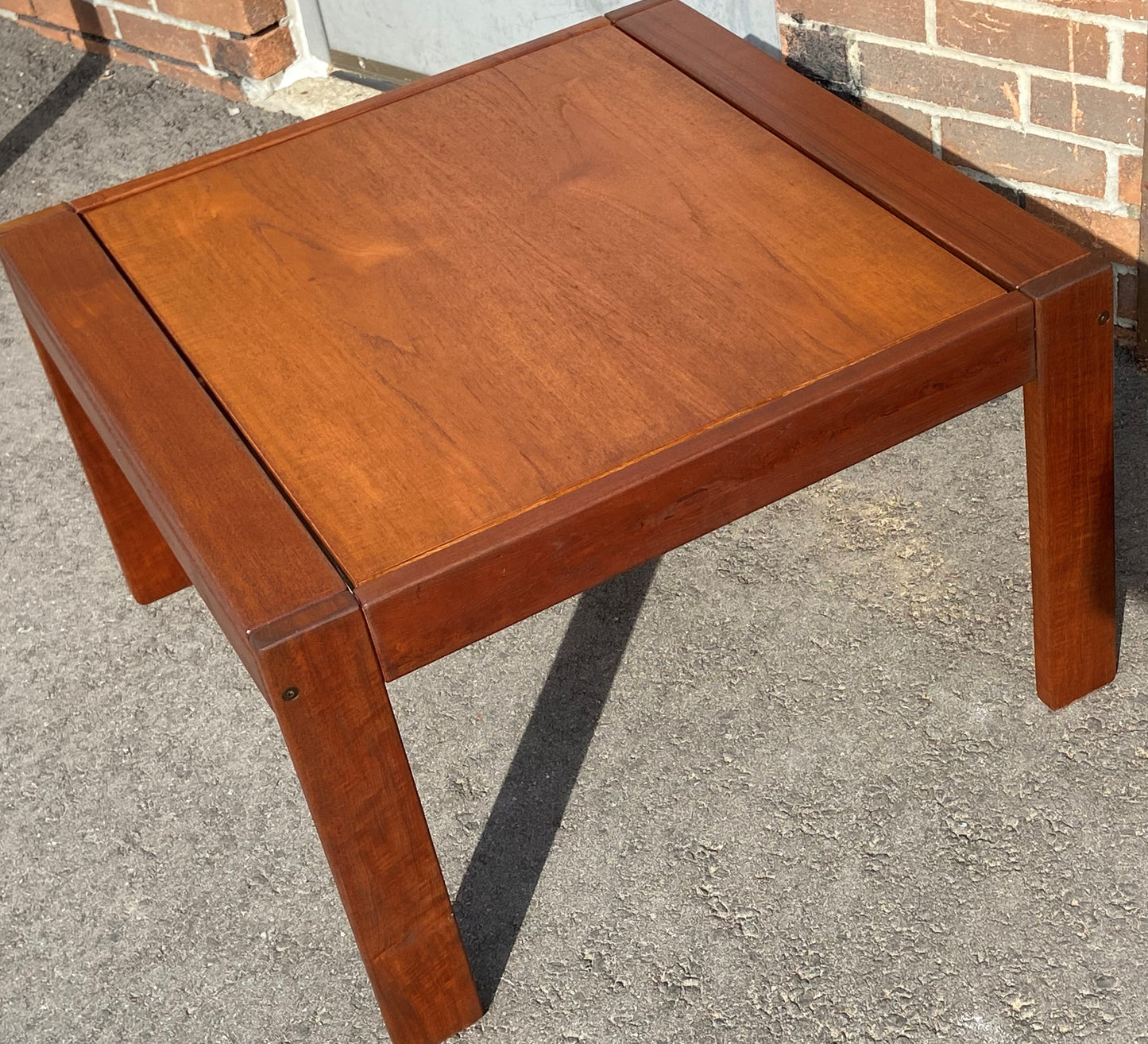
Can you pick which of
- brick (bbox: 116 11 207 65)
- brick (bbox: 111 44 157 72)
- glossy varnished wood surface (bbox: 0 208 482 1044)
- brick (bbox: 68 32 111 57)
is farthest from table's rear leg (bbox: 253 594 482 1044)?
brick (bbox: 68 32 111 57)

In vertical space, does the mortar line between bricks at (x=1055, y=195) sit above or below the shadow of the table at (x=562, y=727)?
above

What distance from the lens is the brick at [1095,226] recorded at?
1.76 meters

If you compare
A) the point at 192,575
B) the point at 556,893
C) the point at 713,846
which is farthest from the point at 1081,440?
the point at 192,575

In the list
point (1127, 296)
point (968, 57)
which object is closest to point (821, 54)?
point (968, 57)

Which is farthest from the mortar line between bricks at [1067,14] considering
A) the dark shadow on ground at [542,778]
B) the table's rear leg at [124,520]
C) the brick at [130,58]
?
the brick at [130,58]

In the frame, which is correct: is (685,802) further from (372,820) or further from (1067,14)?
(1067,14)

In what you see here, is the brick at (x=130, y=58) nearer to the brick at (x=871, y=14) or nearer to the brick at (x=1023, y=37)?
the brick at (x=871, y=14)

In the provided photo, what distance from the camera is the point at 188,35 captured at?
2.74m

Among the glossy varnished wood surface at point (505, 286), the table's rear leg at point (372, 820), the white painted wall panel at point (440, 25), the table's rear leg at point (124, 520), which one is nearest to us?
the table's rear leg at point (372, 820)

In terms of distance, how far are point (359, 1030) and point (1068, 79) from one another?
123 centimetres

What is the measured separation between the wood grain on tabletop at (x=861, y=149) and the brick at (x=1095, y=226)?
0.40 m

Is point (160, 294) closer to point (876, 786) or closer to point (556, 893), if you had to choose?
point (556, 893)

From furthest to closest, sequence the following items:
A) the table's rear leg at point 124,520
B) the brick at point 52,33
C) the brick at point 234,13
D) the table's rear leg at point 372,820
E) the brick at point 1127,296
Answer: the brick at point 52,33, the brick at point 234,13, the brick at point 1127,296, the table's rear leg at point 124,520, the table's rear leg at point 372,820

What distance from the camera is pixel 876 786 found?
1.47 meters
